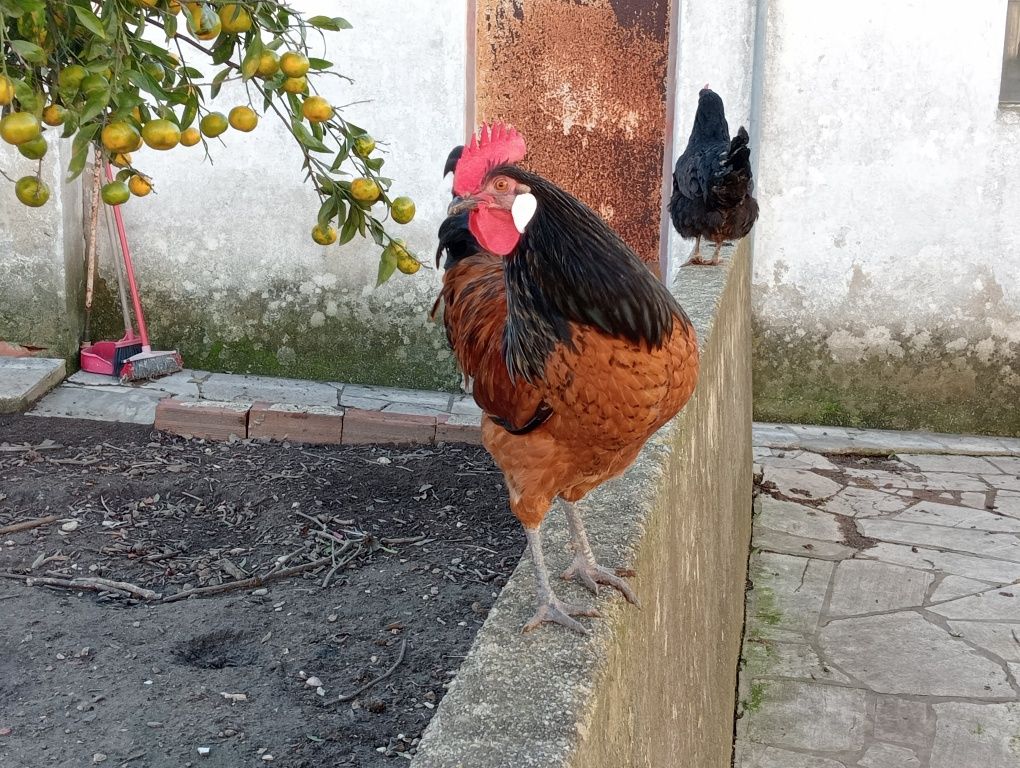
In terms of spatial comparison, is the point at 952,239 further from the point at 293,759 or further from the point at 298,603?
the point at 293,759

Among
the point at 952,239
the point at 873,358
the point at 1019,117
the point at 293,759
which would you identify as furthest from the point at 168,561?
the point at 1019,117

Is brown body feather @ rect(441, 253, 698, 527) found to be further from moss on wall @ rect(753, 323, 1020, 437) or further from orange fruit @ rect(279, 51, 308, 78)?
moss on wall @ rect(753, 323, 1020, 437)

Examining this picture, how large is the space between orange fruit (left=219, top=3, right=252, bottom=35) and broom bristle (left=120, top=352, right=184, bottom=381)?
558 cm

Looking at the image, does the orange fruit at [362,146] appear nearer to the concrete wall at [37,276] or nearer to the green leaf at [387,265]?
the green leaf at [387,265]

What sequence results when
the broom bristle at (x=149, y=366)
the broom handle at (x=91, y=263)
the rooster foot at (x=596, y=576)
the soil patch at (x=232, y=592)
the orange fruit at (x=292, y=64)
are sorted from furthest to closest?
the broom bristle at (x=149, y=366) < the broom handle at (x=91, y=263) < the soil patch at (x=232, y=592) < the rooster foot at (x=596, y=576) < the orange fruit at (x=292, y=64)

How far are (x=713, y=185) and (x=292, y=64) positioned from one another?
13.0 feet

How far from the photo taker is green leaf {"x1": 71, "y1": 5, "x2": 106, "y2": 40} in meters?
1.00

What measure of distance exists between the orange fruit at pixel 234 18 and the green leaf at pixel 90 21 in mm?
217

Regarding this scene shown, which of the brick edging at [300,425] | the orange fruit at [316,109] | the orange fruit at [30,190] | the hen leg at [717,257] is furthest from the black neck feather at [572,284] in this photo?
the brick edging at [300,425]

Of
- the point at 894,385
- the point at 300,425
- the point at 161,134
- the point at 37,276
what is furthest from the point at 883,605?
the point at 37,276

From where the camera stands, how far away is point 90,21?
1012mm

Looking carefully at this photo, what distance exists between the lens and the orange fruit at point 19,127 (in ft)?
3.27

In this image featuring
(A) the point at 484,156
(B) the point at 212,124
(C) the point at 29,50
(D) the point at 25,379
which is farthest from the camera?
(D) the point at 25,379

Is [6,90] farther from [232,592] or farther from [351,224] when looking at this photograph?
[232,592]
